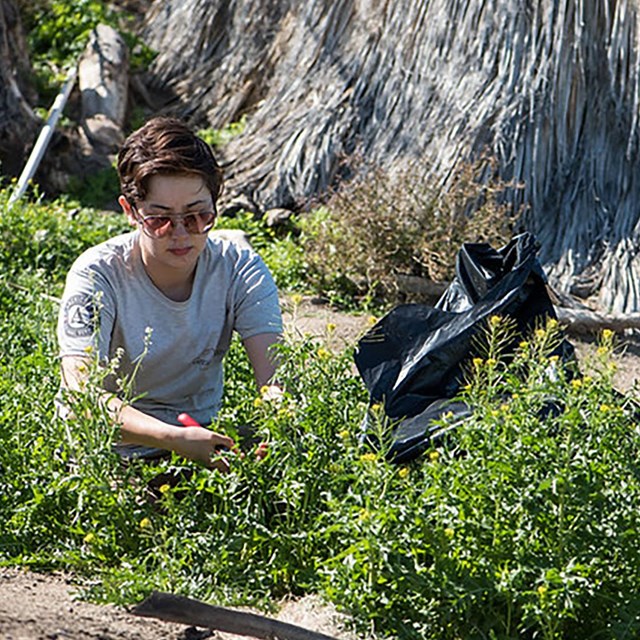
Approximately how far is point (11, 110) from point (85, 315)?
6.02m

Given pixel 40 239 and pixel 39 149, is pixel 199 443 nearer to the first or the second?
pixel 40 239

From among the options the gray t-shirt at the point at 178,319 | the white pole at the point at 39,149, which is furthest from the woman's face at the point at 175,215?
the white pole at the point at 39,149

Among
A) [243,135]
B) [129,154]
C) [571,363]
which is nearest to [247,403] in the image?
[129,154]

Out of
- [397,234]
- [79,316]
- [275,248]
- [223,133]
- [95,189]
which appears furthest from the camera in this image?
[223,133]

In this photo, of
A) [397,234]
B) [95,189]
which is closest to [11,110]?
[95,189]

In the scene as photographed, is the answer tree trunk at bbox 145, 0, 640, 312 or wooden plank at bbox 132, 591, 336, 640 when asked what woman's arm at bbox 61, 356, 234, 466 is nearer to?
wooden plank at bbox 132, 591, 336, 640

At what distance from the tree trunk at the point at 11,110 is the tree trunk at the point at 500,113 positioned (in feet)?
5.37

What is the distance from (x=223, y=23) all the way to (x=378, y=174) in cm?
457

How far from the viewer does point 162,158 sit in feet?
13.3

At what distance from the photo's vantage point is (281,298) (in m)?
7.77

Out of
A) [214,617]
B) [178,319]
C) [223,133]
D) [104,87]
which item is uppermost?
[104,87]

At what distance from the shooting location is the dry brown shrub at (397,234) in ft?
25.2

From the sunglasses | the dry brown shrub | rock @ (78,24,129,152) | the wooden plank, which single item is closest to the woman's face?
the sunglasses

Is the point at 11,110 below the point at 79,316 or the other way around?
the other way around
